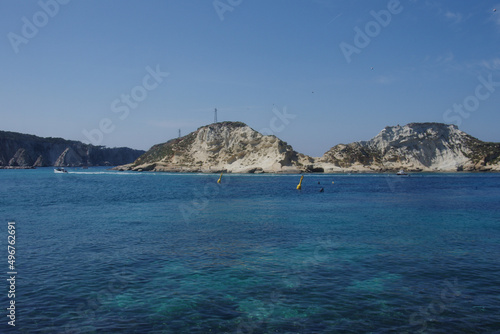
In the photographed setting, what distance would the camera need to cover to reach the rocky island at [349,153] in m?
151

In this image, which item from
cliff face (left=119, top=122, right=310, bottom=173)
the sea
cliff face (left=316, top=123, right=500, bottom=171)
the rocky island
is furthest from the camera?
cliff face (left=316, top=123, right=500, bottom=171)

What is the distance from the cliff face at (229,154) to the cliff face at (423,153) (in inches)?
940

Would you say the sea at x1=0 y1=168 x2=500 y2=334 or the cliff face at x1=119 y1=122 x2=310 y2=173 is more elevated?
the cliff face at x1=119 y1=122 x2=310 y2=173

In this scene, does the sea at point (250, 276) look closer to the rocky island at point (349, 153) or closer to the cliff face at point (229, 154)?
the cliff face at point (229, 154)

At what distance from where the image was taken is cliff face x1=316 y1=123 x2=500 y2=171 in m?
154

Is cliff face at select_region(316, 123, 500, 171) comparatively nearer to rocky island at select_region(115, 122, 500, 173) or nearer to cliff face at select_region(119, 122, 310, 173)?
rocky island at select_region(115, 122, 500, 173)

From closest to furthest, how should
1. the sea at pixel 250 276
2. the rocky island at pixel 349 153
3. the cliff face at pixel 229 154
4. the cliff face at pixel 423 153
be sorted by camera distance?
the sea at pixel 250 276 → the cliff face at pixel 229 154 → the rocky island at pixel 349 153 → the cliff face at pixel 423 153

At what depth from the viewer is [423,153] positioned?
158 meters

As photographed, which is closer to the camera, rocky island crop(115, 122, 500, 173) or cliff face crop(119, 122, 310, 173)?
cliff face crop(119, 122, 310, 173)

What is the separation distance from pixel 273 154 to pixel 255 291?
136423mm

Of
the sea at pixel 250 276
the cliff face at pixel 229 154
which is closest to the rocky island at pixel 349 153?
the cliff face at pixel 229 154

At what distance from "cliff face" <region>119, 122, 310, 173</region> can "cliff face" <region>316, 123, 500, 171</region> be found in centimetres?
2388

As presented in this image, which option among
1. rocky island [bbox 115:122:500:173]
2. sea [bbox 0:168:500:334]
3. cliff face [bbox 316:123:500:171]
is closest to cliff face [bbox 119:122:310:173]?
rocky island [bbox 115:122:500:173]

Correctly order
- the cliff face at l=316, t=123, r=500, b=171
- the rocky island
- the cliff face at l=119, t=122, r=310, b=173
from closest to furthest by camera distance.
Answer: the cliff face at l=119, t=122, r=310, b=173, the rocky island, the cliff face at l=316, t=123, r=500, b=171
